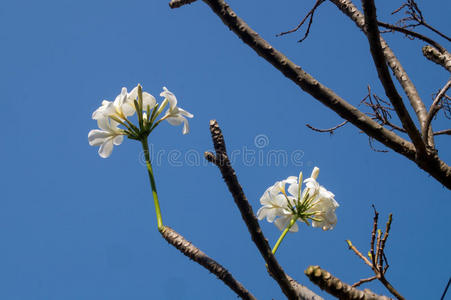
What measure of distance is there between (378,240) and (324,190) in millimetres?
345

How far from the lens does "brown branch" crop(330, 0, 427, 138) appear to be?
2574 mm

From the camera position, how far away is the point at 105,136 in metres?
1.90

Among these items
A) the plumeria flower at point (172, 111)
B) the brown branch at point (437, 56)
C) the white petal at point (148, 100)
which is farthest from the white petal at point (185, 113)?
the brown branch at point (437, 56)

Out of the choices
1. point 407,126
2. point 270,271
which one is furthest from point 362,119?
point 270,271

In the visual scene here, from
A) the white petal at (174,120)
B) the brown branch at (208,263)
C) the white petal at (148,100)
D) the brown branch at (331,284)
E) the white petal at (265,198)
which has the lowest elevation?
the brown branch at (331,284)

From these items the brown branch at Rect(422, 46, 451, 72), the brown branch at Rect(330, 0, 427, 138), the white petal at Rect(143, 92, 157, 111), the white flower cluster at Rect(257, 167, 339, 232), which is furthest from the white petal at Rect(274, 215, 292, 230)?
the brown branch at Rect(422, 46, 451, 72)

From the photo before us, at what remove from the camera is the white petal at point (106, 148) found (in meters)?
1.91

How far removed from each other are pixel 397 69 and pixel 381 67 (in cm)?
122

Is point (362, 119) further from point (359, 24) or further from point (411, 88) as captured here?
point (359, 24)

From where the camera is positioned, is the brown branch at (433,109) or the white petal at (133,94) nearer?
the white petal at (133,94)

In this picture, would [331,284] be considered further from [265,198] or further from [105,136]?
[105,136]

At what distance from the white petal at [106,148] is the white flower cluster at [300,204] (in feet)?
2.59

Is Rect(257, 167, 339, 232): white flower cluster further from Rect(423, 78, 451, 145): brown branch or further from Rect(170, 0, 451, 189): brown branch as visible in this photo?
Rect(423, 78, 451, 145): brown branch

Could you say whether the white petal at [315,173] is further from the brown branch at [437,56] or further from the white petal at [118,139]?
A: the brown branch at [437,56]
